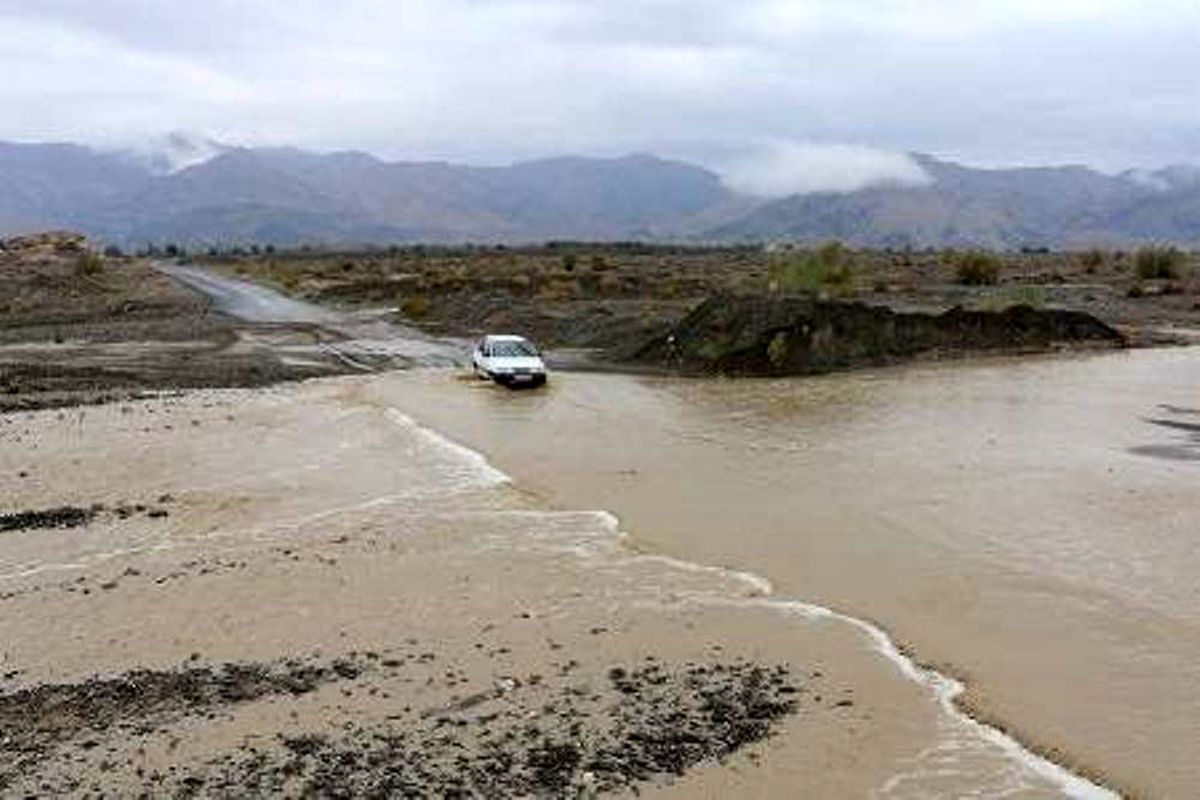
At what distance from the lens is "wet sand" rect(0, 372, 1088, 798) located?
39.7ft

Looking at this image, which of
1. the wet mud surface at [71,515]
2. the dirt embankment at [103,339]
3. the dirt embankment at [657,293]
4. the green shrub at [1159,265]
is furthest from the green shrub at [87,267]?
the wet mud surface at [71,515]

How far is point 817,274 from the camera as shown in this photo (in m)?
57.8

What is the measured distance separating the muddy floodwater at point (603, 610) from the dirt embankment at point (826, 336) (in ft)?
40.1

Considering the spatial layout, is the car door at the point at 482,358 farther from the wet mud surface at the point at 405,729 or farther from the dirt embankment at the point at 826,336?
the wet mud surface at the point at 405,729

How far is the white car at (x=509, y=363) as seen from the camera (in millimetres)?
41031

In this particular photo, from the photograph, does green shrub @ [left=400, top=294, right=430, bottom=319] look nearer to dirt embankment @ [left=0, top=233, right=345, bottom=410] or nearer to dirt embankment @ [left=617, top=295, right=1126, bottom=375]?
dirt embankment @ [left=0, top=233, right=345, bottom=410]

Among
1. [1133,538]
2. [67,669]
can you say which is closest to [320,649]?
[67,669]

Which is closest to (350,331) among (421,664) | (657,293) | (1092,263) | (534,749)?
(657,293)

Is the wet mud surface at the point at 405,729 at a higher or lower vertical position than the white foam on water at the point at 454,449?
higher

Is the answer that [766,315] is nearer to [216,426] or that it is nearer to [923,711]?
[216,426]

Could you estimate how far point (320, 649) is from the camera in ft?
51.3

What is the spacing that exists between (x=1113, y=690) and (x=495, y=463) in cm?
1574

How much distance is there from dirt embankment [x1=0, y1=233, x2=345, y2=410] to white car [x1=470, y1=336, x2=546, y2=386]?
632 centimetres

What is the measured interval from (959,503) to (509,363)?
782 inches
